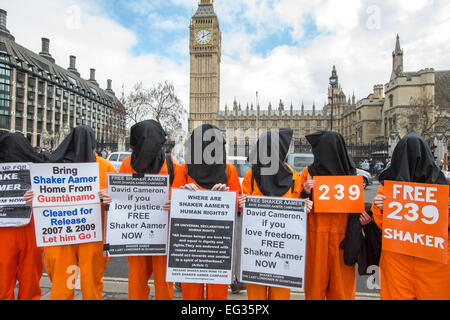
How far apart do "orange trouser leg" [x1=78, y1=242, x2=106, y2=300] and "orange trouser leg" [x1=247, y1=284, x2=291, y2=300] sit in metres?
1.56

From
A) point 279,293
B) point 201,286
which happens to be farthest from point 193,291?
point 279,293

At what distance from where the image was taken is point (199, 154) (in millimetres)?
2844

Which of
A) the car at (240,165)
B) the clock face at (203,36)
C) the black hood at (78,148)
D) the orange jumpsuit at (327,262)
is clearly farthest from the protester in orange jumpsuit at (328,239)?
the clock face at (203,36)

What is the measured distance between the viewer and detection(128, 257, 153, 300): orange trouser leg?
9.18 feet

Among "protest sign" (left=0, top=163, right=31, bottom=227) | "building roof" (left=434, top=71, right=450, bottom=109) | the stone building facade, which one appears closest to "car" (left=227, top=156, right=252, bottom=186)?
"protest sign" (left=0, top=163, right=31, bottom=227)

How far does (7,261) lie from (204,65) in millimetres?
85104

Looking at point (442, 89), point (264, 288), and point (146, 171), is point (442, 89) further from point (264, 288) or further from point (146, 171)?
point (146, 171)

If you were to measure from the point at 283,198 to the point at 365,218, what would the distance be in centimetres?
87

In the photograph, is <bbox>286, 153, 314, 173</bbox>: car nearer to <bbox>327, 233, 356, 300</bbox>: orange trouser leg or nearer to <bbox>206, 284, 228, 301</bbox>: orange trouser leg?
<bbox>327, 233, 356, 300</bbox>: orange trouser leg

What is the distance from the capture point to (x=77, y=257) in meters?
2.91

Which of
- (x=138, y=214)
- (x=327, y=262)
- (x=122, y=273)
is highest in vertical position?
(x=138, y=214)

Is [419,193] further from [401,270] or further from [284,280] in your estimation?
[284,280]

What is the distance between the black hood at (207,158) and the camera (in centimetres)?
275

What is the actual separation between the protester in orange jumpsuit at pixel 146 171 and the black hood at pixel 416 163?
89.8 inches
